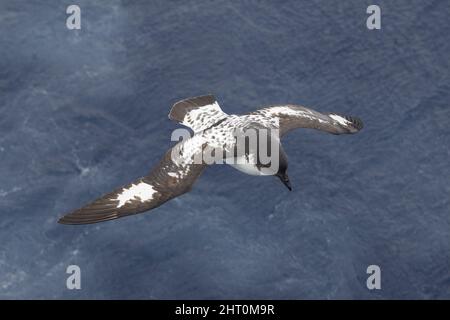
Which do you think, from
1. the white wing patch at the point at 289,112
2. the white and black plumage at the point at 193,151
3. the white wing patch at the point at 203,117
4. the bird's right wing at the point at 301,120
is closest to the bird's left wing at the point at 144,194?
the white and black plumage at the point at 193,151

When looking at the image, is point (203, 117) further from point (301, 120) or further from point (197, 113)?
point (301, 120)

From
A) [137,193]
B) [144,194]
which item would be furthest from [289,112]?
[137,193]

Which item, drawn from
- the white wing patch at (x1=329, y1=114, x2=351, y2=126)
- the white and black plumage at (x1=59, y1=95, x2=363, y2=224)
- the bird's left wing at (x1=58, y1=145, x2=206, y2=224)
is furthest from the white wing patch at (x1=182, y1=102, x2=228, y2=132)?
the white wing patch at (x1=329, y1=114, x2=351, y2=126)

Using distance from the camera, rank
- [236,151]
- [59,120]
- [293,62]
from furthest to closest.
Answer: [293,62] → [59,120] → [236,151]

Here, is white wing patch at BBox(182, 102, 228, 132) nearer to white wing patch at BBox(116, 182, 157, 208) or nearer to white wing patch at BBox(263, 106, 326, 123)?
white wing patch at BBox(263, 106, 326, 123)

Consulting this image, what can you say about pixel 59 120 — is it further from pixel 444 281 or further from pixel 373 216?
pixel 444 281
